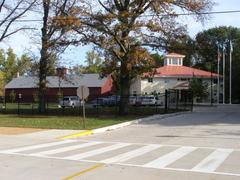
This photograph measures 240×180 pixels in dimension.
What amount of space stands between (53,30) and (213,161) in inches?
1229

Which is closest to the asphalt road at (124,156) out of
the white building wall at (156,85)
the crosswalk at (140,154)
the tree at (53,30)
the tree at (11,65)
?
the crosswalk at (140,154)

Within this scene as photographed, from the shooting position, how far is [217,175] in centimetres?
1198

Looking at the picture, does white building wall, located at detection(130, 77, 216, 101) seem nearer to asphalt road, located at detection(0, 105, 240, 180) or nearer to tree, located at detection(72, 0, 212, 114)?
tree, located at detection(72, 0, 212, 114)

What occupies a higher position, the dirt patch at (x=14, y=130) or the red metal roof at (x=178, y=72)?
the red metal roof at (x=178, y=72)

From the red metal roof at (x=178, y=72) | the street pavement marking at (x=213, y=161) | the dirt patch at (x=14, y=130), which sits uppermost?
the red metal roof at (x=178, y=72)

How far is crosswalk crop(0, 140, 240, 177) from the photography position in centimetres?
1351

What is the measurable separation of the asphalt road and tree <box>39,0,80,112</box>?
15.1 meters

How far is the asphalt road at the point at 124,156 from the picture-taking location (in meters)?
12.1

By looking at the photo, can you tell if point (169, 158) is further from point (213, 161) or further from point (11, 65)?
point (11, 65)

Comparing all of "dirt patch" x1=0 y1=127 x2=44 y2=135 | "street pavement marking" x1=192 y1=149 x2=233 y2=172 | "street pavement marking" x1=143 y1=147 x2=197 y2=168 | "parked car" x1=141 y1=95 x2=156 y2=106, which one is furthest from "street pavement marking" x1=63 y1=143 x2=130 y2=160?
"parked car" x1=141 y1=95 x2=156 y2=106

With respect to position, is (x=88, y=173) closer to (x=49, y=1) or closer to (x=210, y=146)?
(x=210, y=146)

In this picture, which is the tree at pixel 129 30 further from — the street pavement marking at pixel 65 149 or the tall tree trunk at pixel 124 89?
the street pavement marking at pixel 65 149

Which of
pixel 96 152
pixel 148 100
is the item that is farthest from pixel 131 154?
pixel 148 100

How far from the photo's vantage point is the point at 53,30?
1725 inches
